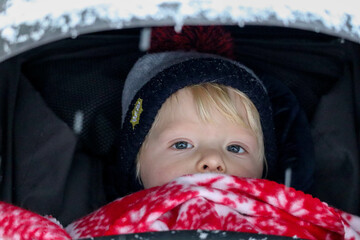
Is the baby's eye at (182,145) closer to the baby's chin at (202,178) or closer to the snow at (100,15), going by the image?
the baby's chin at (202,178)

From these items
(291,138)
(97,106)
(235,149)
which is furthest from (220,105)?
(97,106)

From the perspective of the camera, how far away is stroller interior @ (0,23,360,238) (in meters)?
1.36

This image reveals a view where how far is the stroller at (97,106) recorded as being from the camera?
4.45ft

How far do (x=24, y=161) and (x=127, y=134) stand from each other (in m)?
0.25

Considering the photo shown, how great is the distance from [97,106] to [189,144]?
314 millimetres

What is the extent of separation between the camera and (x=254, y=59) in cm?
154

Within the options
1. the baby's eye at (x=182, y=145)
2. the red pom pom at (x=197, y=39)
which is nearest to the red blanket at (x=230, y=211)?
the baby's eye at (x=182, y=145)

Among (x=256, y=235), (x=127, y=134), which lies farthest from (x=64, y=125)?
(x=256, y=235)

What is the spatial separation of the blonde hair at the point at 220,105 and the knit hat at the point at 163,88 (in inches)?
0.7

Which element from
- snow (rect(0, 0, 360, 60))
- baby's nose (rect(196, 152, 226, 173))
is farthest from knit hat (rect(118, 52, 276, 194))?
snow (rect(0, 0, 360, 60))

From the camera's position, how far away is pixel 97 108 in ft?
4.87

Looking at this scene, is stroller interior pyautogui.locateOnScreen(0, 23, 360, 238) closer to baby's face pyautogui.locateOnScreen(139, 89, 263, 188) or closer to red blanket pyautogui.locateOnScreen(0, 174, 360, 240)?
baby's face pyautogui.locateOnScreen(139, 89, 263, 188)

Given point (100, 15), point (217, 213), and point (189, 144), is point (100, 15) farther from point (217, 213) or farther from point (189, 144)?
point (189, 144)

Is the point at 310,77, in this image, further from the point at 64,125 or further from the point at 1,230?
the point at 1,230
